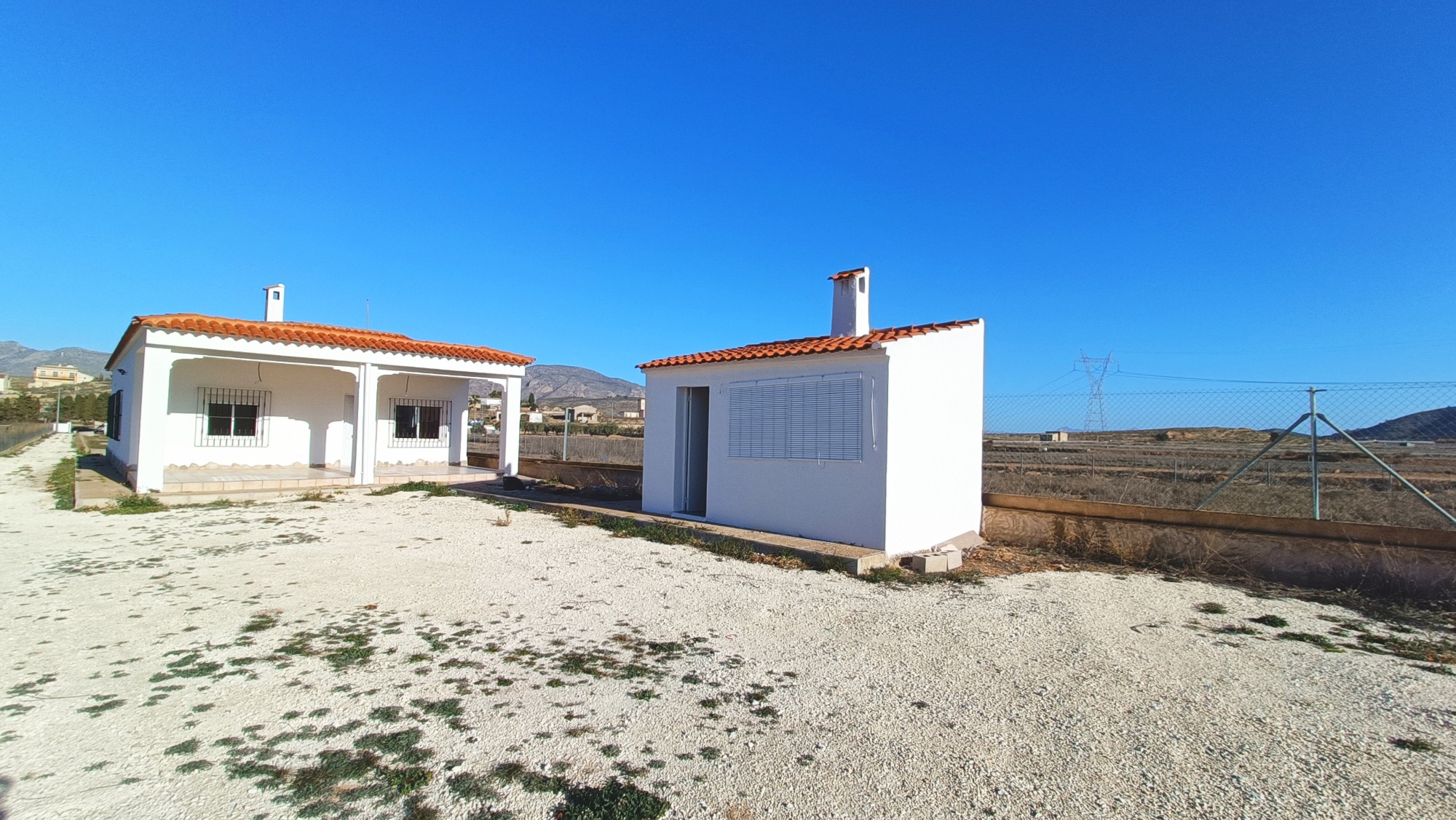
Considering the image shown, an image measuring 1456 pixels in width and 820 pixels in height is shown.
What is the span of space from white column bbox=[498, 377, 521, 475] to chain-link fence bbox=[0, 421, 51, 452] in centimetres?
2745

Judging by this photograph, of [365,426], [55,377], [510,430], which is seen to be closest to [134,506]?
[365,426]

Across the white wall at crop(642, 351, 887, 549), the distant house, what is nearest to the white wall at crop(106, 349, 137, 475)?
the white wall at crop(642, 351, 887, 549)

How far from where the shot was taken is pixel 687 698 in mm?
4348

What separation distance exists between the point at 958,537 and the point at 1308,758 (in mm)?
6469

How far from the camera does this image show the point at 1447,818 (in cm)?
314

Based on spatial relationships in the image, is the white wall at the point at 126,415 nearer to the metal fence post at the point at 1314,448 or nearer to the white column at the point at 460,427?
the white column at the point at 460,427

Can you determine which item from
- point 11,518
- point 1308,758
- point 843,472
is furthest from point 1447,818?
point 11,518

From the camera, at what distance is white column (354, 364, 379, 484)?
52.3 feet

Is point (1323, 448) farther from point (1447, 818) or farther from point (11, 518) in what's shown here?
point (11, 518)

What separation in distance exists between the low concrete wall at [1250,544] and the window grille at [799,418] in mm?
3364

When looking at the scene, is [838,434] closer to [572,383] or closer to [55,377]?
[572,383]

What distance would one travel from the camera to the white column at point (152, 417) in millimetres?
13359

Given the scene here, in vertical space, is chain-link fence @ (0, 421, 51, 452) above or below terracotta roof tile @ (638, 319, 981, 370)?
below

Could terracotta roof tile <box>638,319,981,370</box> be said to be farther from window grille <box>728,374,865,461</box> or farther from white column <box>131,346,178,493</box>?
white column <box>131,346,178,493</box>
